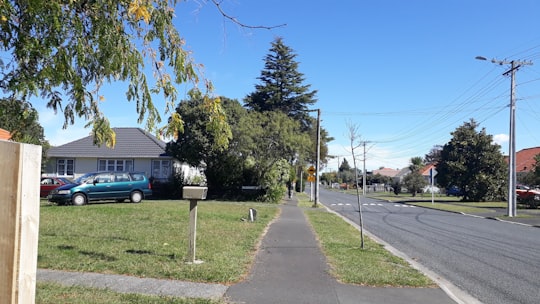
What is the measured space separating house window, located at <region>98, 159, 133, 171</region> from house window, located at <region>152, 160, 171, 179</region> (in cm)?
209

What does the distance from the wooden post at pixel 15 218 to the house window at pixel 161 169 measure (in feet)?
123

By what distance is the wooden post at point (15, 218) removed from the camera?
256 cm

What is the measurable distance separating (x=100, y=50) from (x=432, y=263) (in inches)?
330

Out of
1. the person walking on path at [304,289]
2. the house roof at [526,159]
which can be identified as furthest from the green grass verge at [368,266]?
the house roof at [526,159]

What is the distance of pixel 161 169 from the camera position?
39.6 meters

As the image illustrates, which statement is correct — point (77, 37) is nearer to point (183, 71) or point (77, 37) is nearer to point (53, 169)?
point (183, 71)

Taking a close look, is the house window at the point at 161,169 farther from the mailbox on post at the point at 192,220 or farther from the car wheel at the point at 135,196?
the mailbox on post at the point at 192,220

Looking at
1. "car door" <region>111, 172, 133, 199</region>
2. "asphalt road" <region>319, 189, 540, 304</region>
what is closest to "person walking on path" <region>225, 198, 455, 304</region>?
"asphalt road" <region>319, 189, 540, 304</region>

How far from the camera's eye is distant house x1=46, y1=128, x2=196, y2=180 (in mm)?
39531

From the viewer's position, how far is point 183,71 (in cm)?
644

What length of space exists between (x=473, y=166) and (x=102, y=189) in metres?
38.8

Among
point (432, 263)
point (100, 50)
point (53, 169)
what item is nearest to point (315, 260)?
point (432, 263)

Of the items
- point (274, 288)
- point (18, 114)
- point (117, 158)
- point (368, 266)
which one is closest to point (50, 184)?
point (117, 158)

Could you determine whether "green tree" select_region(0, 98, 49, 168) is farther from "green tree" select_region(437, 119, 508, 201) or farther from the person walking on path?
"green tree" select_region(437, 119, 508, 201)
